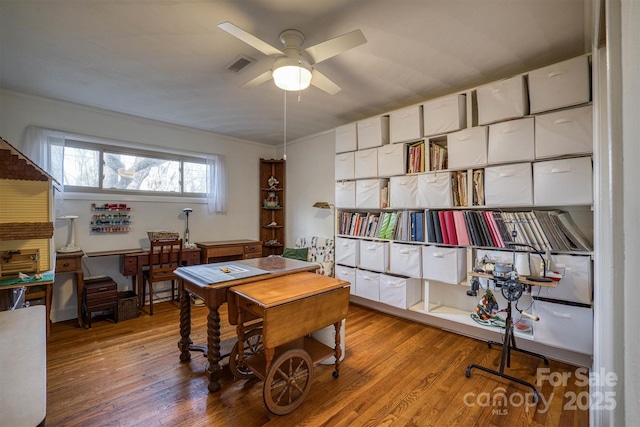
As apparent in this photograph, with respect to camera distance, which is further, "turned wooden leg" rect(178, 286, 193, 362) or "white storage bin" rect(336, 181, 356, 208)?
"white storage bin" rect(336, 181, 356, 208)

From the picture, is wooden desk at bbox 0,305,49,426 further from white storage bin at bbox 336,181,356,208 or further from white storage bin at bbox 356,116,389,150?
white storage bin at bbox 356,116,389,150

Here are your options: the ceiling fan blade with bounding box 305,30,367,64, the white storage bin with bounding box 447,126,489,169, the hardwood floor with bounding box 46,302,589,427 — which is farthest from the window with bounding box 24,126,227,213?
the white storage bin with bounding box 447,126,489,169

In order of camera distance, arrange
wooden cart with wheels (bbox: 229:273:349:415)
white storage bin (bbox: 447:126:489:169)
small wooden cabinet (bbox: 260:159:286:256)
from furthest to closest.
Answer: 1. small wooden cabinet (bbox: 260:159:286:256)
2. white storage bin (bbox: 447:126:489:169)
3. wooden cart with wheels (bbox: 229:273:349:415)

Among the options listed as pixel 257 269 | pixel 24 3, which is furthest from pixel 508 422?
pixel 24 3

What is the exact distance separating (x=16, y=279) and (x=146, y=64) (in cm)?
189

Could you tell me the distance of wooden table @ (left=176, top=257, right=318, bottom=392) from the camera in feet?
6.03

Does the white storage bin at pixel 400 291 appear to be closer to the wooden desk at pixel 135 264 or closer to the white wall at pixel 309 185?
the white wall at pixel 309 185

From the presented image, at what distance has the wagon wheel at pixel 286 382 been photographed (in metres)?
1.66

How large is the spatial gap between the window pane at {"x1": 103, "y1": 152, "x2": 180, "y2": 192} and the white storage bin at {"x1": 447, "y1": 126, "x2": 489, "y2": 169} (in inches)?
144

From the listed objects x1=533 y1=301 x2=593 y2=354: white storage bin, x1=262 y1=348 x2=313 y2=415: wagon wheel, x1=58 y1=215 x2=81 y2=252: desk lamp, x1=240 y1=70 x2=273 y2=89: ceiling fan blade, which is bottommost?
x1=262 y1=348 x2=313 y2=415: wagon wheel

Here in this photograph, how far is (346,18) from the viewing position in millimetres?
1751

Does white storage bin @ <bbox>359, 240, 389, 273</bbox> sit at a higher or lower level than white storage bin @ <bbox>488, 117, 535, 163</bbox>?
lower

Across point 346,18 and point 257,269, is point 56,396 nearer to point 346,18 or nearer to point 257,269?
point 257,269

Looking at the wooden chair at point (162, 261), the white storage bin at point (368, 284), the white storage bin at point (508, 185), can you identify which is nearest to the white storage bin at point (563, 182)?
the white storage bin at point (508, 185)
